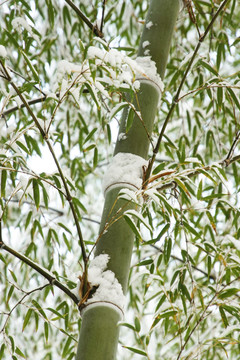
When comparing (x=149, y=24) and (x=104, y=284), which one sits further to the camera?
(x=149, y=24)

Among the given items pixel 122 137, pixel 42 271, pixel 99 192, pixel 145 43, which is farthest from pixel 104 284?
pixel 99 192

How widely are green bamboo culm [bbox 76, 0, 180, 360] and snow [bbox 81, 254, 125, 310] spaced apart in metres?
0.01

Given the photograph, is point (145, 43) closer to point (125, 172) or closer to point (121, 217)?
point (125, 172)

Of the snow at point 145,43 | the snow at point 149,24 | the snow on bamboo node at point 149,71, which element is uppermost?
the snow at point 149,24

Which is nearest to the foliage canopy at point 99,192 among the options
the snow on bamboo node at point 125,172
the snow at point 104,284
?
the snow on bamboo node at point 125,172

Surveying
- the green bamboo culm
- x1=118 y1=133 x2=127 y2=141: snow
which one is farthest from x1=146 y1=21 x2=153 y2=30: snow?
x1=118 y1=133 x2=127 y2=141: snow

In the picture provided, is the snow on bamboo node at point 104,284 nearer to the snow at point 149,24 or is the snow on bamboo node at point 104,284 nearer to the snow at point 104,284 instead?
the snow at point 104,284

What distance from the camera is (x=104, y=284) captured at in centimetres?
89

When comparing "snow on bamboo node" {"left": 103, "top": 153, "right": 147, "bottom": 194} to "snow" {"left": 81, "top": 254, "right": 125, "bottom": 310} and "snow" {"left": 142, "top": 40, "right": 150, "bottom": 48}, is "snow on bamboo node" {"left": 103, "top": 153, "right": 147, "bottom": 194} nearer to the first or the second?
"snow" {"left": 81, "top": 254, "right": 125, "bottom": 310}

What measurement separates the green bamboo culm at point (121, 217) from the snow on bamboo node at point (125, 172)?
0.02 metres

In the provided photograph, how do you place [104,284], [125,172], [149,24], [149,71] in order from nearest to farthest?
[104,284]
[125,172]
[149,71]
[149,24]

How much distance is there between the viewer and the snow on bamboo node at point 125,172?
3.31 ft

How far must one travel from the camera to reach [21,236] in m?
2.29

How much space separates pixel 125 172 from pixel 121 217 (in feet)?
0.36
